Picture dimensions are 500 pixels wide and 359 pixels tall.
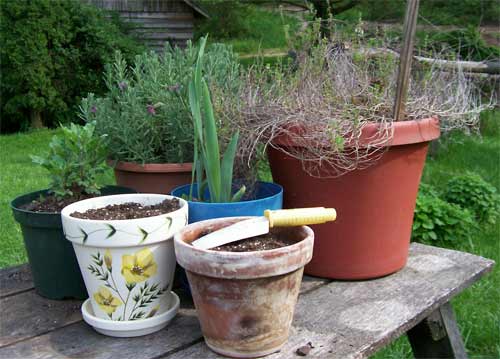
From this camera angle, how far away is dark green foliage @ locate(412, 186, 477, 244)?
9.91 ft

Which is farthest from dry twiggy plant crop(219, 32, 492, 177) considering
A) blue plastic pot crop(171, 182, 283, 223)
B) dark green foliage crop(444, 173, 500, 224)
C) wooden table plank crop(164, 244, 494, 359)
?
dark green foliage crop(444, 173, 500, 224)

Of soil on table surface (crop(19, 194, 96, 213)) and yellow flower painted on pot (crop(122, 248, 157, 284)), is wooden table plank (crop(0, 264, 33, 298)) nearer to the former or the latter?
soil on table surface (crop(19, 194, 96, 213))

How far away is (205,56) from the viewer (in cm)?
177

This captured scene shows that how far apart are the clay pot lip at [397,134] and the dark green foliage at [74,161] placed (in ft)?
1.33

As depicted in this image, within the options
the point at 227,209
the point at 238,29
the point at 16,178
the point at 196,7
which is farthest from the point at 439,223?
the point at 196,7

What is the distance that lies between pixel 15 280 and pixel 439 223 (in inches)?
84.4

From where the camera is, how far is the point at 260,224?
44.6 inches

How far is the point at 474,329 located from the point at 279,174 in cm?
123


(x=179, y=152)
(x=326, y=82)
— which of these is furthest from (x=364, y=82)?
(x=179, y=152)

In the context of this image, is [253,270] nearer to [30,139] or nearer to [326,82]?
[326,82]

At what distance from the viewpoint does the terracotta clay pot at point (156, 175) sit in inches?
60.9

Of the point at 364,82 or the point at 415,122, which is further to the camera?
the point at 364,82

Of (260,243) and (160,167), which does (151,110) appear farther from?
(260,243)

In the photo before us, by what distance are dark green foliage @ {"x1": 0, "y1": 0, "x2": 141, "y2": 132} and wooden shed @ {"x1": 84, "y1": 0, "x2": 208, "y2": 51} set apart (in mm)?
1142
